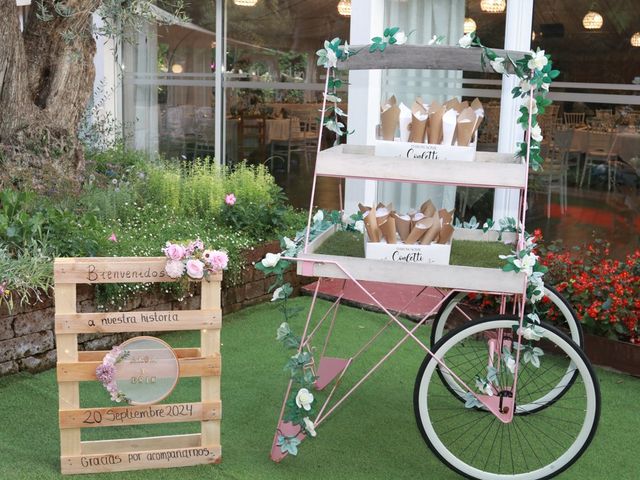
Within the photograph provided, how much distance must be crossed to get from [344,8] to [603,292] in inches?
165

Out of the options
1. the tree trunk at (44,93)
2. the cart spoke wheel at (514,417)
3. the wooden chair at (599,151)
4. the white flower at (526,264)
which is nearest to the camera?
the white flower at (526,264)

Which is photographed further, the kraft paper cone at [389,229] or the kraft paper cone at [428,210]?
the kraft paper cone at [428,210]

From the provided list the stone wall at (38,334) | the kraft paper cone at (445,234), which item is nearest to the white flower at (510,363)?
the kraft paper cone at (445,234)

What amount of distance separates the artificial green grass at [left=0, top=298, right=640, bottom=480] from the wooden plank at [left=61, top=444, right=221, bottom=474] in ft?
0.12

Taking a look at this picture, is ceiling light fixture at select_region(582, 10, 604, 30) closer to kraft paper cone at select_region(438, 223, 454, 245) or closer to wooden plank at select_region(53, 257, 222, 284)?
kraft paper cone at select_region(438, 223, 454, 245)

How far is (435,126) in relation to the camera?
12.2 ft

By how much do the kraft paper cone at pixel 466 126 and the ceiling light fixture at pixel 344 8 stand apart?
4.44 meters

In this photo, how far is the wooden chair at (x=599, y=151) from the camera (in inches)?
265

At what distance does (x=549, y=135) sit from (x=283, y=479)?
4442 mm

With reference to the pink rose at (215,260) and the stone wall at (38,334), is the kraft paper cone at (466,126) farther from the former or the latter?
the stone wall at (38,334)

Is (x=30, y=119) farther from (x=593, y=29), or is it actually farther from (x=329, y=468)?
(x=593, y=29)

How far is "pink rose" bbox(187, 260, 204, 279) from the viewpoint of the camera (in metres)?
3.52

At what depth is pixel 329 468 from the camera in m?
3.76

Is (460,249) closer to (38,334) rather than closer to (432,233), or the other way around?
(432,233)
